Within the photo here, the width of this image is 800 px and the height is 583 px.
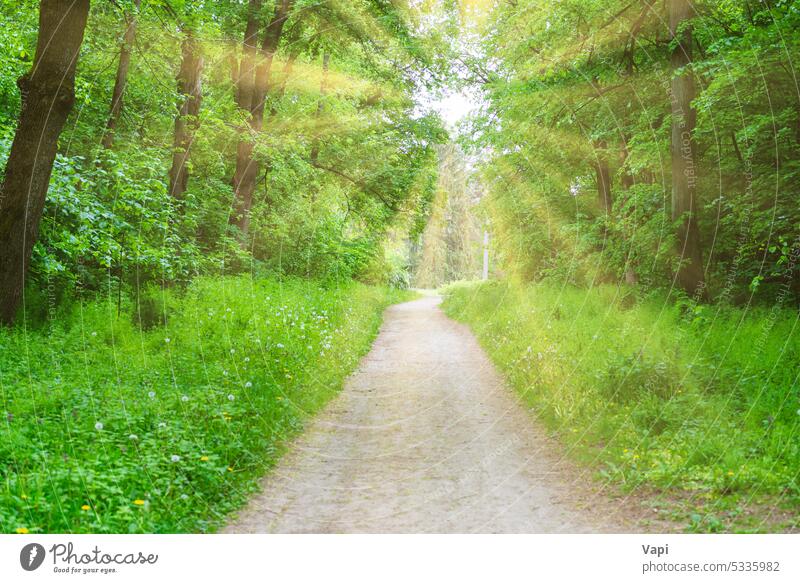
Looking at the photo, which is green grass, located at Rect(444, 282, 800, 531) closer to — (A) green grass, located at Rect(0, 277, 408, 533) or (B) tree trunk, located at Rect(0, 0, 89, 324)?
(A) green grass, located at Rect(0, 277, 408, 533)

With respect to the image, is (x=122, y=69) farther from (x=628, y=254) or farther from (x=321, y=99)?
(x=628, y=254)

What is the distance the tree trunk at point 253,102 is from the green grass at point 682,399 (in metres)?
8.88

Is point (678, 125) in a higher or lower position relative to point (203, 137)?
higher

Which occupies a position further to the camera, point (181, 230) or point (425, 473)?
point (181, 230)

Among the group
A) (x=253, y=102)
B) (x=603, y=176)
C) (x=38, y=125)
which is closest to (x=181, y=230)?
(x=253, y=102)

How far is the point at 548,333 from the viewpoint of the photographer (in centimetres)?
1190

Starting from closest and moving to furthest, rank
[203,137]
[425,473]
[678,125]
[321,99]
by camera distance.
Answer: [425,473]
[678,125]
[203,137]
[321,99]

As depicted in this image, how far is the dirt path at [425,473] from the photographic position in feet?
16.1

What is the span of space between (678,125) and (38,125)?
33.8 feet

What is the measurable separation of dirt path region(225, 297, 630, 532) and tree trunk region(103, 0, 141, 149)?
7.68 meters

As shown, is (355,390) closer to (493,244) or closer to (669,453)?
(669,453)

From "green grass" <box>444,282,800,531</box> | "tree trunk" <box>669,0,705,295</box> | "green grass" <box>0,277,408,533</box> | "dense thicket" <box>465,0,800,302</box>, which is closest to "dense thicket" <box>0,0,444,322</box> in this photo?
"green grass" <box>0,277,408,533</box>

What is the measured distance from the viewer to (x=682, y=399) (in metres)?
7.11

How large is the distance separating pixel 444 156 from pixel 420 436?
52.6ft
